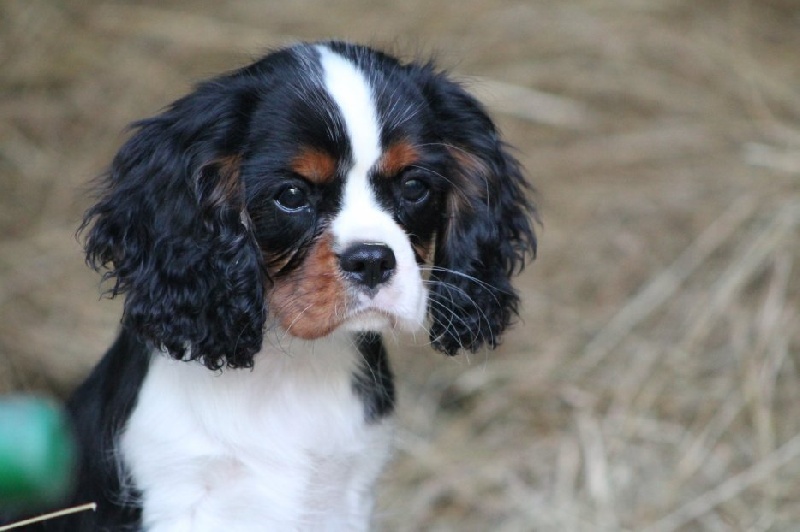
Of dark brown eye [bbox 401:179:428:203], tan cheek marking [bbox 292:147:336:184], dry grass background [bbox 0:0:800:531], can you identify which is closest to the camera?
tan cheek marking [bbox 292:147:336:184]

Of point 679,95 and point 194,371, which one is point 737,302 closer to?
point 679,95

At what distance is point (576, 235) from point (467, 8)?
149 cm

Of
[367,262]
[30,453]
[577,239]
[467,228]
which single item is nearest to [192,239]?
[367,262]

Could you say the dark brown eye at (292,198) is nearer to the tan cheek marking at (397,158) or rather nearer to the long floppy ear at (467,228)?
the tan cheek marking at (397,158)

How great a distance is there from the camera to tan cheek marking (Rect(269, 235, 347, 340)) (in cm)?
281

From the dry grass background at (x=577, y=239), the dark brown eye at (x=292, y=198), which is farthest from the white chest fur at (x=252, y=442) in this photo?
the dry grass background at (x=577, y=239)

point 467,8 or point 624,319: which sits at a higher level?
point 467,8

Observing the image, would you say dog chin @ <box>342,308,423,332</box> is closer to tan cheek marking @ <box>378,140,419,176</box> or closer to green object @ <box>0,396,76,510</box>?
tan cheek marking @ <box>378,140,419,176</box>

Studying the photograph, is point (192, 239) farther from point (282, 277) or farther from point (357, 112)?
point (357, 112)

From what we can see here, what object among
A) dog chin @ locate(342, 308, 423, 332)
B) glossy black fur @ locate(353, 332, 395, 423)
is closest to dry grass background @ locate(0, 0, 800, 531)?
glossy black fur @ locate(353, 332, 395, 423)

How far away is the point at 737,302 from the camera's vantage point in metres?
4.98

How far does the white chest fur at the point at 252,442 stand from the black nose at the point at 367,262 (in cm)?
Answer: 44

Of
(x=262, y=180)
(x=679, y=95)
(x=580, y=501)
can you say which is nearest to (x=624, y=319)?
(x=580, y=501)

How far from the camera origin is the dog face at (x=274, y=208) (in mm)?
2861
